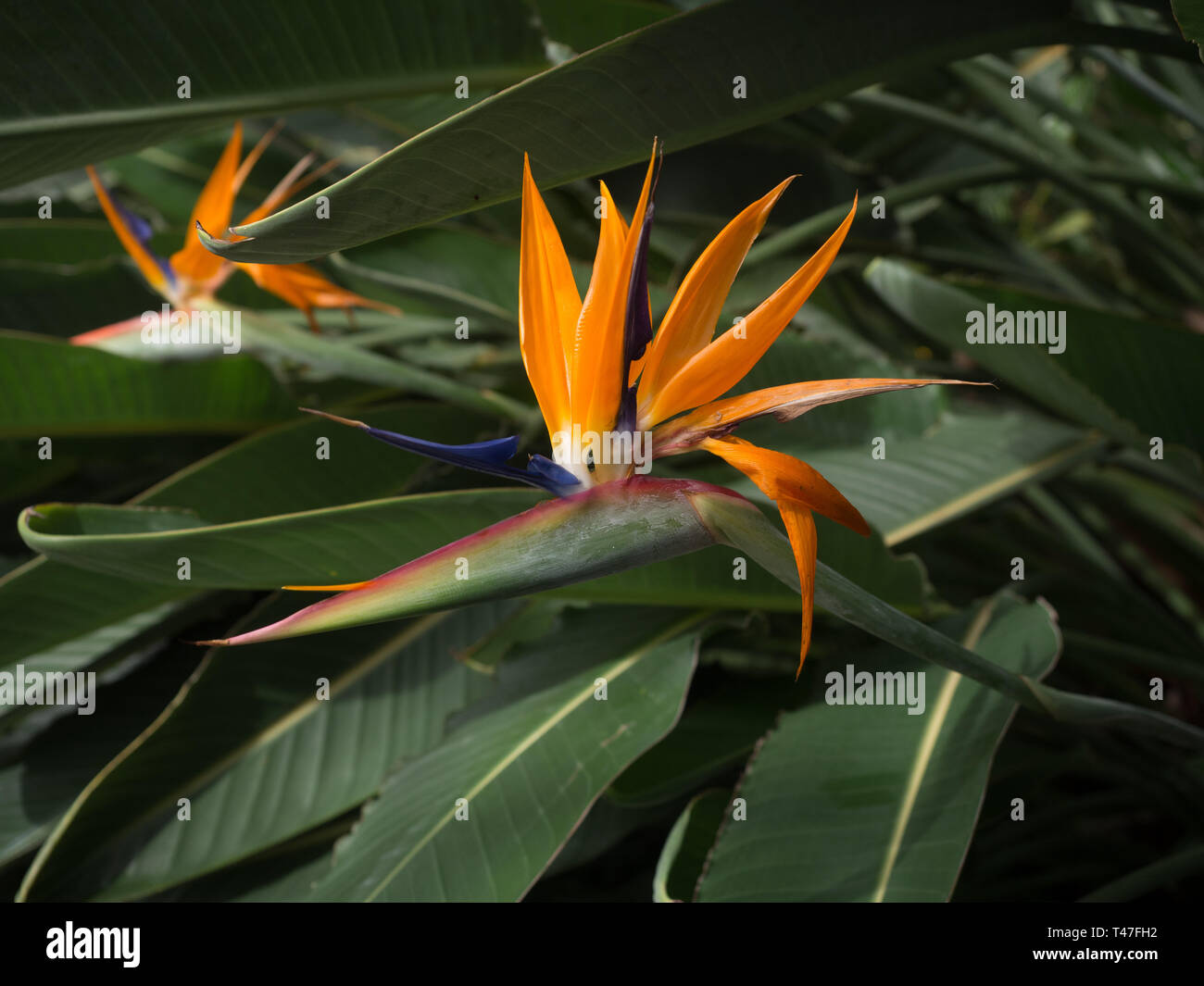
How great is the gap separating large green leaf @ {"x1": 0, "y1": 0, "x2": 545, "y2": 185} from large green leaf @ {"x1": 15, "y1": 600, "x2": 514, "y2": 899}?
34 centimetres

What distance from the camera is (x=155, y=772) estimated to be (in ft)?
2.14

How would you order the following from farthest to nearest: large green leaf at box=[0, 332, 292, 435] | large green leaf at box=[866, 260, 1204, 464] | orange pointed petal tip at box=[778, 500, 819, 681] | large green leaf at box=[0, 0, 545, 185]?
large green leaf at box=[0, 332, 292, 435] → large green leaf at box=[866, 260, 1204, 464] → large green leaf at box=[0, 0, 545, 185] → orange pointed petal tip at box=[778, 500, 819, 681]

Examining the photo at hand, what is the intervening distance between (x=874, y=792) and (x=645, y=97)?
44 centimetres

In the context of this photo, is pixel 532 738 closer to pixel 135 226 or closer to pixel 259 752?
pixel 259 752

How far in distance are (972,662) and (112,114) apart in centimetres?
55

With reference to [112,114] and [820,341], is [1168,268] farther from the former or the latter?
[112,114]

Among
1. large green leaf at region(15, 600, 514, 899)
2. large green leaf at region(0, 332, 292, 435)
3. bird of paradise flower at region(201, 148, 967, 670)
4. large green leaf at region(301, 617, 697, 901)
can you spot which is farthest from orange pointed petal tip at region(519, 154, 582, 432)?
large green leaf at region(0, 332, 292, 435)

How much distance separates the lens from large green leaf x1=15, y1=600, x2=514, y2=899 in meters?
0.63

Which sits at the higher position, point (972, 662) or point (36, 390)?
point (36, 390)

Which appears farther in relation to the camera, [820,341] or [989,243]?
[989,243]

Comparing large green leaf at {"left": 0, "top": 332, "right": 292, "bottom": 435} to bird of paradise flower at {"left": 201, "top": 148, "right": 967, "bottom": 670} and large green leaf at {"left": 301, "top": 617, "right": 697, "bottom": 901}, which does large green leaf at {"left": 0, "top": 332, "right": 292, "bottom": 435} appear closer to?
large green leaf at {"left": 301, "top": 617, "right": 697, "bottom": 901}

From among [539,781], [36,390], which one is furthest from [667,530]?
[36,390]
